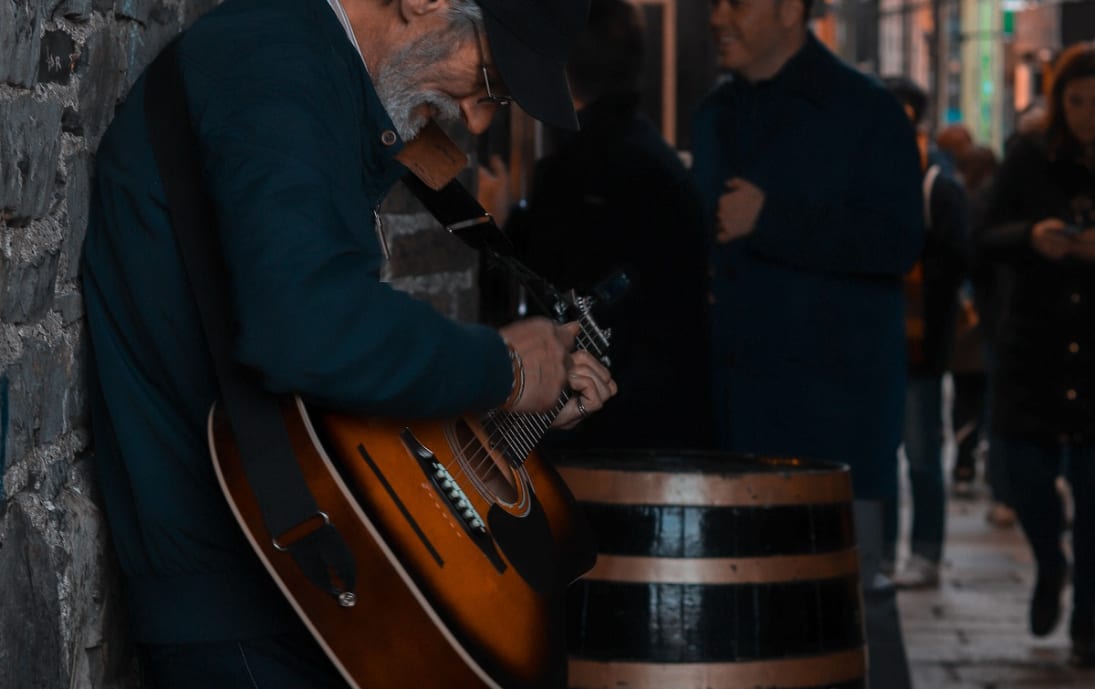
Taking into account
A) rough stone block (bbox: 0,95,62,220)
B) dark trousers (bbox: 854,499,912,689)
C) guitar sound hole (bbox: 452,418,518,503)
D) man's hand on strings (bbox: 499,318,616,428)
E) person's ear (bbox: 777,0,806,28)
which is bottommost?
dark trousers (bbox: 854,499,912,689)

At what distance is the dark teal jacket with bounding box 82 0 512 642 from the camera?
213cm

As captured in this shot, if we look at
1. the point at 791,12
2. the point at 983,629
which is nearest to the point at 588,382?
the point at 791,12

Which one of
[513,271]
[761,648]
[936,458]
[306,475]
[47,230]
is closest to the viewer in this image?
[306,475]

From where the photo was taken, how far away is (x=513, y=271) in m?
3.02

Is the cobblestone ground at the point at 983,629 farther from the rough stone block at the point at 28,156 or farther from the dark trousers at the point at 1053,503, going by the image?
the rough stone block at the point at 28,156

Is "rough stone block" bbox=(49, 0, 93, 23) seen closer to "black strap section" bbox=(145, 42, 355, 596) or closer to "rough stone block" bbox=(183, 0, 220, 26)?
"black strap section" bbox=(145, 42, 355, 596)

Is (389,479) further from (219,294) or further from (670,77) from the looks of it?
(670,77)

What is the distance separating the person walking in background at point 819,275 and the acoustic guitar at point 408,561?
2315 mm

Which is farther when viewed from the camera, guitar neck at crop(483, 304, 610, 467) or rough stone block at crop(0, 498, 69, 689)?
guitar neck at crop(483, 304, 610, 467)

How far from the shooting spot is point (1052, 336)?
6617 mm

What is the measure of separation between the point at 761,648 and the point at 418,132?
1.26 metres

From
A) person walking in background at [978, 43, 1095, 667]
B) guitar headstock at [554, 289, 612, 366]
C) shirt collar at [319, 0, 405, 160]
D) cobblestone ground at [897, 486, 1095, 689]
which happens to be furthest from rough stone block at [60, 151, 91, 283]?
person walking in background at [978, 43, 1095, 667]

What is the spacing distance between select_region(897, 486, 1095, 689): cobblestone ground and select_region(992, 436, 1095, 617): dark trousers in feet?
1.00

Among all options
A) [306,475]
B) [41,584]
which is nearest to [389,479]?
[306,475]
